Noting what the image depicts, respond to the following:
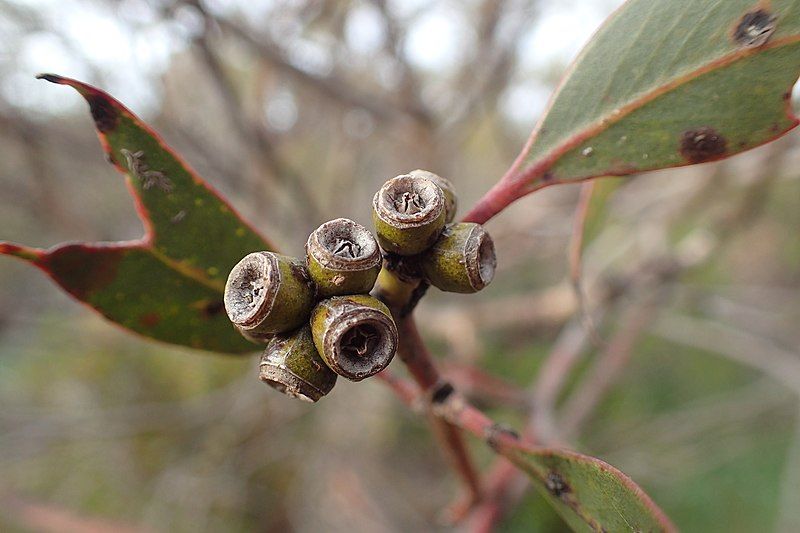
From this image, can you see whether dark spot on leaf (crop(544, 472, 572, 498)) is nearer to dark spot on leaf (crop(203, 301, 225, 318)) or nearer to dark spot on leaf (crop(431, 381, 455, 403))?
dark spot on leaf (crop(431, 381, 455, 403))

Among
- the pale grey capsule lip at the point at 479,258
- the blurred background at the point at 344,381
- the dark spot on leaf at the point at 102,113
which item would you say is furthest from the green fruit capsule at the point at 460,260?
the blurred background at the point at 344,381

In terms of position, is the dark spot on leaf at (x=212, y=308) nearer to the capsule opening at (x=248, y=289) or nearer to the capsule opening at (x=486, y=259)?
the capsule opening at (x=248, y=289)

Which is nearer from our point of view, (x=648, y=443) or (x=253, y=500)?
(x=648, y=443)

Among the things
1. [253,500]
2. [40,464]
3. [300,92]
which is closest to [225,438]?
[253,500]

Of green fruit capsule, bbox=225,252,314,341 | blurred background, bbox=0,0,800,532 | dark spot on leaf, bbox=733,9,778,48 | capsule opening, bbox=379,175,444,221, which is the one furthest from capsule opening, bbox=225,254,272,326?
blurred background, bbox=0,0,800,532

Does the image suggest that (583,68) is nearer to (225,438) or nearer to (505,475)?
(505,475)

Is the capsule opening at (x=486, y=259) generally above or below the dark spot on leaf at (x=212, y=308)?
above
